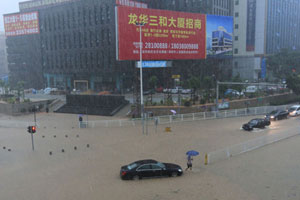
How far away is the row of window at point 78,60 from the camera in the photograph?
52.5 meters

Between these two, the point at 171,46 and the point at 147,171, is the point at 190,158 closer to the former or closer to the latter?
the point at 147,171

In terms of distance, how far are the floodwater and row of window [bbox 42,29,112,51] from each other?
29.4 metres

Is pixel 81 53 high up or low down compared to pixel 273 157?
up

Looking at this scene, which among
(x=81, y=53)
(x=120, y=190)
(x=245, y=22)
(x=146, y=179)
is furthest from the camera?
(x=245, y=22)

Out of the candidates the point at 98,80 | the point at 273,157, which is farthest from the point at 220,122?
the point at 98,80

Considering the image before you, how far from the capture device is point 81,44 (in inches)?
2157

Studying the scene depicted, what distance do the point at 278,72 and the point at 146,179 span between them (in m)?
53.0

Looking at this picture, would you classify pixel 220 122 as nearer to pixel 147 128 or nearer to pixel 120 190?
pixel 147 128

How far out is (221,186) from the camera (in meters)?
12.7

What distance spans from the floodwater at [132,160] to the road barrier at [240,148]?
1.54 feet

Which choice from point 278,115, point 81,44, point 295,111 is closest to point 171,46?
point 278,115

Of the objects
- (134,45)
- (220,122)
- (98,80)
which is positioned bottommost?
(220,122)

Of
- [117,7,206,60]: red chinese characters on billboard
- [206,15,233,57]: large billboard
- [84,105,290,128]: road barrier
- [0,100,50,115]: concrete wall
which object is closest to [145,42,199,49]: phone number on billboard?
[117,7,206,60]: red chinese characters on billboard

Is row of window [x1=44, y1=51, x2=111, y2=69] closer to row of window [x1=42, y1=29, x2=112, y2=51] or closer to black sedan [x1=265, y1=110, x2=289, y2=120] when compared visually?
row of window [x1=42, y1=29, x2=112, y2=51]
